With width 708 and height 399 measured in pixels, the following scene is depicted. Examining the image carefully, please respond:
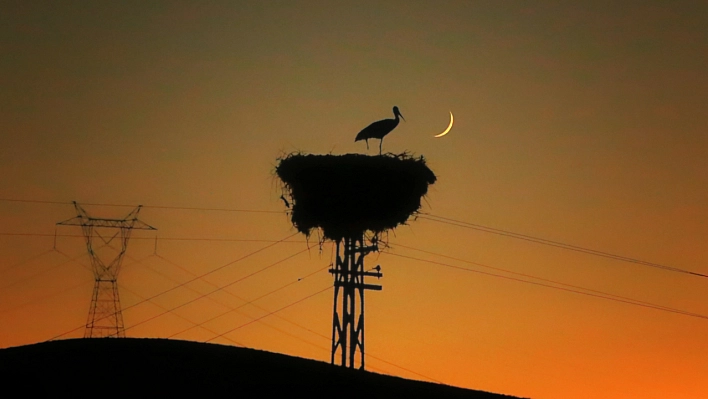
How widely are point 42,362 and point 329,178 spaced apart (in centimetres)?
873

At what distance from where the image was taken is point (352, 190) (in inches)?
1239

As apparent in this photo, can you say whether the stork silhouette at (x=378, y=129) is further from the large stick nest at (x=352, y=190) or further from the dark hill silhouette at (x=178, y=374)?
the dark hill silhouette at (x=178, y=374)

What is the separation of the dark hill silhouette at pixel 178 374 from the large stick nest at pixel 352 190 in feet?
12.8

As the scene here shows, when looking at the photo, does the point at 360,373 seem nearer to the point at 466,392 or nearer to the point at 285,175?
the point at 466,392

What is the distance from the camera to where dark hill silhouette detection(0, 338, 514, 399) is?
2712 cm

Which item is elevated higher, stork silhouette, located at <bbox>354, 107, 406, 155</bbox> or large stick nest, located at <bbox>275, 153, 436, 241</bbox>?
stork silhouette, located at <bbox>354, 107, 406, 155</bbox>

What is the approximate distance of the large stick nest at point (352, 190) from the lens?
31438 millimetres

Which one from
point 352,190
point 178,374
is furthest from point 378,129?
point 178,374

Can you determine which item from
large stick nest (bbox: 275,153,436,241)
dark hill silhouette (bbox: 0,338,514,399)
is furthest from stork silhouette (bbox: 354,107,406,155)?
dark hill silhouette (bbox: 0,338,514,399)

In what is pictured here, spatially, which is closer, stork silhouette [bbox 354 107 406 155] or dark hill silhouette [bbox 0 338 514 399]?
dark hill silhouette [bbox 0 338 514 399]

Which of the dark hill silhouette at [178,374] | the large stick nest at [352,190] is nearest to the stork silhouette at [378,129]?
the large stick nest at [352,190]

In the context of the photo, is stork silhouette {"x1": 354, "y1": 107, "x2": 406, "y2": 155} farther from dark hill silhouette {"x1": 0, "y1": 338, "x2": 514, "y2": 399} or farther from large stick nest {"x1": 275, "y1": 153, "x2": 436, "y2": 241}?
dark hill silhouette {"x1": 0, "y1": 338, "x2": 514, "y2": 399}

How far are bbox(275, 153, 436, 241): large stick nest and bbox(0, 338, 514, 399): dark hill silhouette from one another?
3891 millimetres

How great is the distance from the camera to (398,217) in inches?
1271
